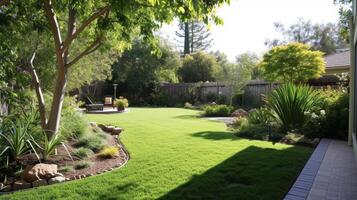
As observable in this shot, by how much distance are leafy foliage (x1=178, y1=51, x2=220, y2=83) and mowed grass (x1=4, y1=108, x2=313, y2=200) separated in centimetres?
1963

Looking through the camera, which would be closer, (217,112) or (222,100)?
(217,112)

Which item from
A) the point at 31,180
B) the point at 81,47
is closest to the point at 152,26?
the point at 31,180

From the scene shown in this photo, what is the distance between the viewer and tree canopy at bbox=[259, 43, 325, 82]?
13055 millimetres

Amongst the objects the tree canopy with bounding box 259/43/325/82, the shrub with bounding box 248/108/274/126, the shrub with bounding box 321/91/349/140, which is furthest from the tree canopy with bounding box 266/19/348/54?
the shrub with bounding box 321/91/349/140

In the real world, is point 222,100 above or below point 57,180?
above

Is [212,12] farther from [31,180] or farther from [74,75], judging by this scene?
[74,75]

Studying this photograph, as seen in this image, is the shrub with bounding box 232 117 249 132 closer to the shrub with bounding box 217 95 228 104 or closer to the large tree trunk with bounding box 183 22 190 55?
the shrub with bounding box 217 95 228 104

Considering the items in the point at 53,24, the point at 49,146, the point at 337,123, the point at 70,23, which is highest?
the point at 70,23

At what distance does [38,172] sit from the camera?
4500 mm

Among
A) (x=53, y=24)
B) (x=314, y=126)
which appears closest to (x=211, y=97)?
(x=314, y=126)

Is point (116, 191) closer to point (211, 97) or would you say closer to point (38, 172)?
point (38, 172)

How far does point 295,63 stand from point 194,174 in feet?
33.4

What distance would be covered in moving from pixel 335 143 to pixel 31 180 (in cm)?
629

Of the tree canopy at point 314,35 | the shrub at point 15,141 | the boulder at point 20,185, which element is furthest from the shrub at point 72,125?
the tree canopy at point 314,35
